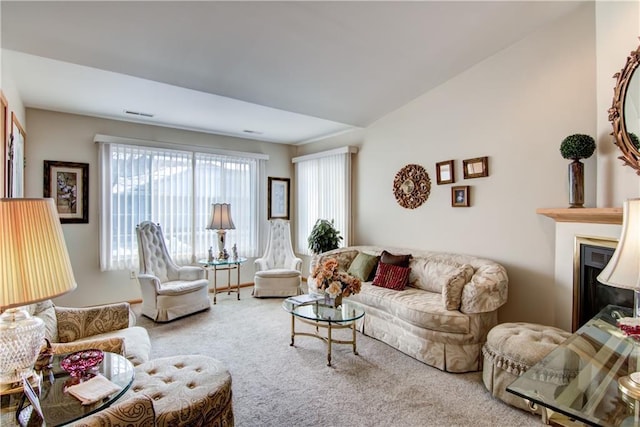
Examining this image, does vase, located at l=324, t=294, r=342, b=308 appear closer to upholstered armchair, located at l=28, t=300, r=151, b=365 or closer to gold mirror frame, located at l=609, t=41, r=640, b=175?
upholstered armchair, located at l=28, t=300, r=151, b=365

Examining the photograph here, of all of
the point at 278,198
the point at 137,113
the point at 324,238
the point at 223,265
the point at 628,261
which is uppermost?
the point at 137,113

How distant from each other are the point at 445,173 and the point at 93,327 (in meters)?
3.74

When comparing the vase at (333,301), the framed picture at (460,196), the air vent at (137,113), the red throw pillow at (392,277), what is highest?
the air vent at (137,113)

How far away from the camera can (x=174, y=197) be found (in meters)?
5.14

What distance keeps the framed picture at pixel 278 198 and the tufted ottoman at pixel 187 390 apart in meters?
4.35

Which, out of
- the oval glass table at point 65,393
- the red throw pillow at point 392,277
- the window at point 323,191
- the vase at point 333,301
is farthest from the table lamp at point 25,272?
the window at point 323,191

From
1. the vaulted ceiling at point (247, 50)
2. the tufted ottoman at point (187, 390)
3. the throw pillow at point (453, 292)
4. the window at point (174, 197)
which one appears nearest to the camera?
the tufted ottoman at point (187, 390)

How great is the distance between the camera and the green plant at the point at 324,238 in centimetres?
520

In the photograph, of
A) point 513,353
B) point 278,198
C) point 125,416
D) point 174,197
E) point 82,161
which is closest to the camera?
point 125,416

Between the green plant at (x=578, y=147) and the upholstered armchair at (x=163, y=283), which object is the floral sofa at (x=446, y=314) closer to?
the green plant at (x=578, y=147)

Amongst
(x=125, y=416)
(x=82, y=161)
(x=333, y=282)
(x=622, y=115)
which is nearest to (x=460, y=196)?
(x=622, y=115)

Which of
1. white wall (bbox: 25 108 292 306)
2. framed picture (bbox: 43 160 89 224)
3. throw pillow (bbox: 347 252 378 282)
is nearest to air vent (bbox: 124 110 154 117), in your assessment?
white wall (bbox: 25 108 292 306)

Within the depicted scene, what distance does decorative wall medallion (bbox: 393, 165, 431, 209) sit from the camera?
420 centimetres

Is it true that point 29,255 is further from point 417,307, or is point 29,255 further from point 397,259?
point 397,259
